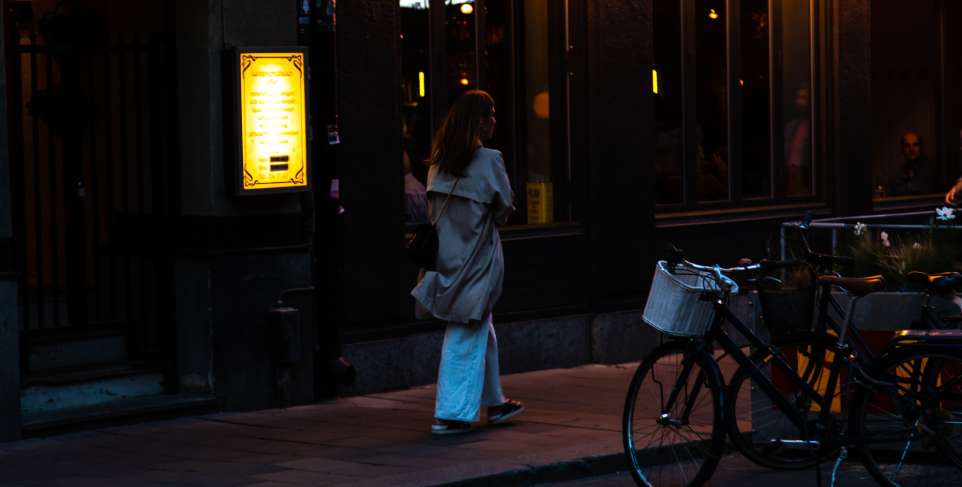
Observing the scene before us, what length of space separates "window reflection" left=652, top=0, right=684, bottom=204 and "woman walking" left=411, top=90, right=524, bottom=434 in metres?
4.31

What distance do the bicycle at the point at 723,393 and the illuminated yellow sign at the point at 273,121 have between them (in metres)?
3.32

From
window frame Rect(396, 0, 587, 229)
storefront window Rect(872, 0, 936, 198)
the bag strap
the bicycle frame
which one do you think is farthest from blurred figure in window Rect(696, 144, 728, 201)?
the bicycle frame

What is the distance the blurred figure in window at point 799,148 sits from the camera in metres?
15.1

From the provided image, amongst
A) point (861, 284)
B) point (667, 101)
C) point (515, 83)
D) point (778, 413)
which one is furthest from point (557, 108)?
point (861, 284)

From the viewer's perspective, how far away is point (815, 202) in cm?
1521

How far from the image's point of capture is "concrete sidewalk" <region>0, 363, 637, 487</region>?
8305 millimetres

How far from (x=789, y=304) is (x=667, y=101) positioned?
5.86 meters

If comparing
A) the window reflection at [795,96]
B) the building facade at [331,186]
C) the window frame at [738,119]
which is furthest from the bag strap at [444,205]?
the window reflection at [795,96]

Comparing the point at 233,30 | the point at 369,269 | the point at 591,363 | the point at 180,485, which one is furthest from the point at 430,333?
the point at 180,485

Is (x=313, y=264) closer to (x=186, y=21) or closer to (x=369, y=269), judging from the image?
(x=369, y=269)

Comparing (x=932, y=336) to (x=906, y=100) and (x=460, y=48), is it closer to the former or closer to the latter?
(x=460, y=48)

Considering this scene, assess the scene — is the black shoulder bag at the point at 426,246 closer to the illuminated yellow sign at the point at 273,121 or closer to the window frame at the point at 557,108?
the illuminated yellow sign at the point at 273,121

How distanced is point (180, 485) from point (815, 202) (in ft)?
27.8

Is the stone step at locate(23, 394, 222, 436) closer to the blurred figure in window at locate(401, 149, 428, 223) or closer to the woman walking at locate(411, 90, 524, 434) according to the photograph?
the woman walking at locate(411, 90, 524, 434)
